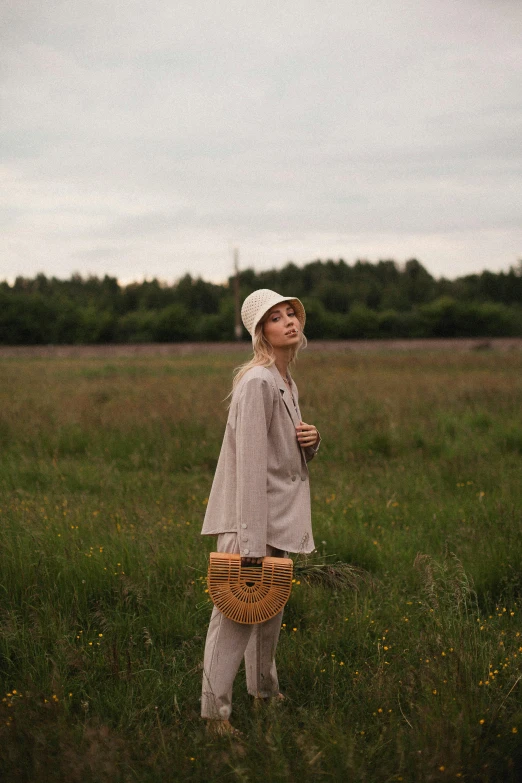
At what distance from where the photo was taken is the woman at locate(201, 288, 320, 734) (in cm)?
278

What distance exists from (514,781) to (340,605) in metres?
1.58

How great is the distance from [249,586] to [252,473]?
459 millimetres

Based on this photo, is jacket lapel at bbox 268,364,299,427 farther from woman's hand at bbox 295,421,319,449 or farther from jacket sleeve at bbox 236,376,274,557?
jacket sleeve at bbox 236,376,274,557

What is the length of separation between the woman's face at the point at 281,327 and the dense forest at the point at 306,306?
54685mm

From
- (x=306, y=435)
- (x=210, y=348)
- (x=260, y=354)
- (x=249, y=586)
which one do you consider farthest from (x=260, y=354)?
Answer: (x=210, y=348)

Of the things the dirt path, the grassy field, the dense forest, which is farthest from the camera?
the dense forest

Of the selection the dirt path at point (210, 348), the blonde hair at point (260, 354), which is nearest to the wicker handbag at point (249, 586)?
the blonde hair at point (260, 354)

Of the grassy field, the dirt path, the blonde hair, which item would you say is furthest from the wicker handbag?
the dirt path

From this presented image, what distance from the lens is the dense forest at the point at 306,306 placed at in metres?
64.0

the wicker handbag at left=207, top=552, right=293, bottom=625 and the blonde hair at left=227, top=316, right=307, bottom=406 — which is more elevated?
the blonde hair at left=227, top=316, right=307, bottom=406

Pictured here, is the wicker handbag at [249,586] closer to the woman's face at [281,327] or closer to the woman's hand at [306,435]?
the woman's hand at [306,435]

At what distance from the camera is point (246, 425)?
2781 millimetres

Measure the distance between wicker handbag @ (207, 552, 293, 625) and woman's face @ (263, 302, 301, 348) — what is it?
940mm

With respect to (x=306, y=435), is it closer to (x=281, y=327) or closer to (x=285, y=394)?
(x=285, y=394)
